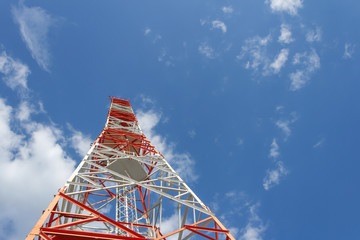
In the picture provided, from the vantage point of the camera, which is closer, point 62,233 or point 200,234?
point 62,233

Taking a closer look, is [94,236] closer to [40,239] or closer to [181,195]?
[40,239]

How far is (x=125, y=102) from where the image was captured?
2717cm

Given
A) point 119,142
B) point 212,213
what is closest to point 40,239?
point 212,213

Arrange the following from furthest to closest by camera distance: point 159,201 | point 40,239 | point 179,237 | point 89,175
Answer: point 159,201 → point 89,175 → point 179,237 → point 40,239

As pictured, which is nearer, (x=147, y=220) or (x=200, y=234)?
(x=200, y=234)

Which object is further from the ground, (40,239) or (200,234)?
(200,234)

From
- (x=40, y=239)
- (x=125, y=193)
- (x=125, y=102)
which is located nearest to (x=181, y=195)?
(x=40, y=239)

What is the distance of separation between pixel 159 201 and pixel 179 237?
290cm

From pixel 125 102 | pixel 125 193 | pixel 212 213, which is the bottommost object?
pixel 212 213

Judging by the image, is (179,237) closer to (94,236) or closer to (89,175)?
(94,236)

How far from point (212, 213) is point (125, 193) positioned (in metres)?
7.85

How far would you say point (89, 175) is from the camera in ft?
29.6

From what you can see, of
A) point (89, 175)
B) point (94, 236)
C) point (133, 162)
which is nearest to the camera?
point (94, 236)

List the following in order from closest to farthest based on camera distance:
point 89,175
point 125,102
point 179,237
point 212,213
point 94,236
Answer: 1. point 94,236
2. point 179,237
3. point 212,213
4. point 89,175
5. point 125,102
